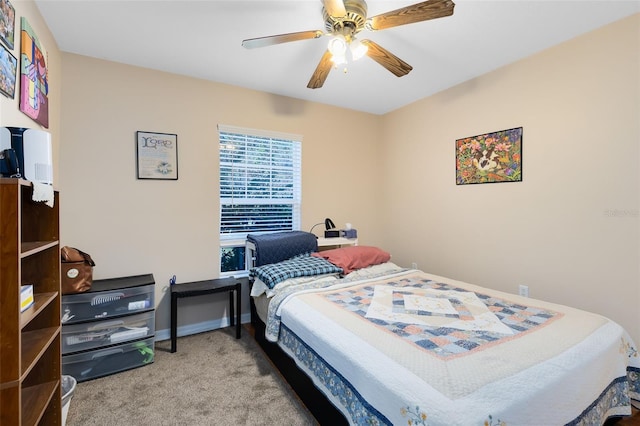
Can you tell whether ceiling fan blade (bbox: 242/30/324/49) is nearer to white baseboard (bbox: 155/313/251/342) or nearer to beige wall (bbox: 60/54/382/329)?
beige wall (bbox: 60/54/382/329)

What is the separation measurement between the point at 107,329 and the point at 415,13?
3.03 metres

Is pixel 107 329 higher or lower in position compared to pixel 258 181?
lower

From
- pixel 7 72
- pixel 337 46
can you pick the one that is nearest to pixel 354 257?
pixel 337 46

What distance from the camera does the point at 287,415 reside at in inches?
71.2

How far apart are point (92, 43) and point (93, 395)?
8.76 ft

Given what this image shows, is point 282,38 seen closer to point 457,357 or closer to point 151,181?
point 151,181

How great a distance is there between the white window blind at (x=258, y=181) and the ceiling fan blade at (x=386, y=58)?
161 centimetres

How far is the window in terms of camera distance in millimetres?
3223

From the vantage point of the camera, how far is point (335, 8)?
159 cm

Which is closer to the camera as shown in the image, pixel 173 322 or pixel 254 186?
pixel 173 322

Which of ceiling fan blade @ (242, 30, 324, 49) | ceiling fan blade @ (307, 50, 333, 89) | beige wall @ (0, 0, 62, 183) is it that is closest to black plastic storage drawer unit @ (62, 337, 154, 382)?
beige wall @ (0, 0, 62, 183)

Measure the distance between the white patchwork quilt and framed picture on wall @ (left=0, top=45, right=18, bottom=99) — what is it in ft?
6.47

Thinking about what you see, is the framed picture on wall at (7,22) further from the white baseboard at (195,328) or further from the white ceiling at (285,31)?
the white baseboard at (195,328)

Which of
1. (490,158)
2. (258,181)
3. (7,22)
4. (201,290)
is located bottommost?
(201,290)
